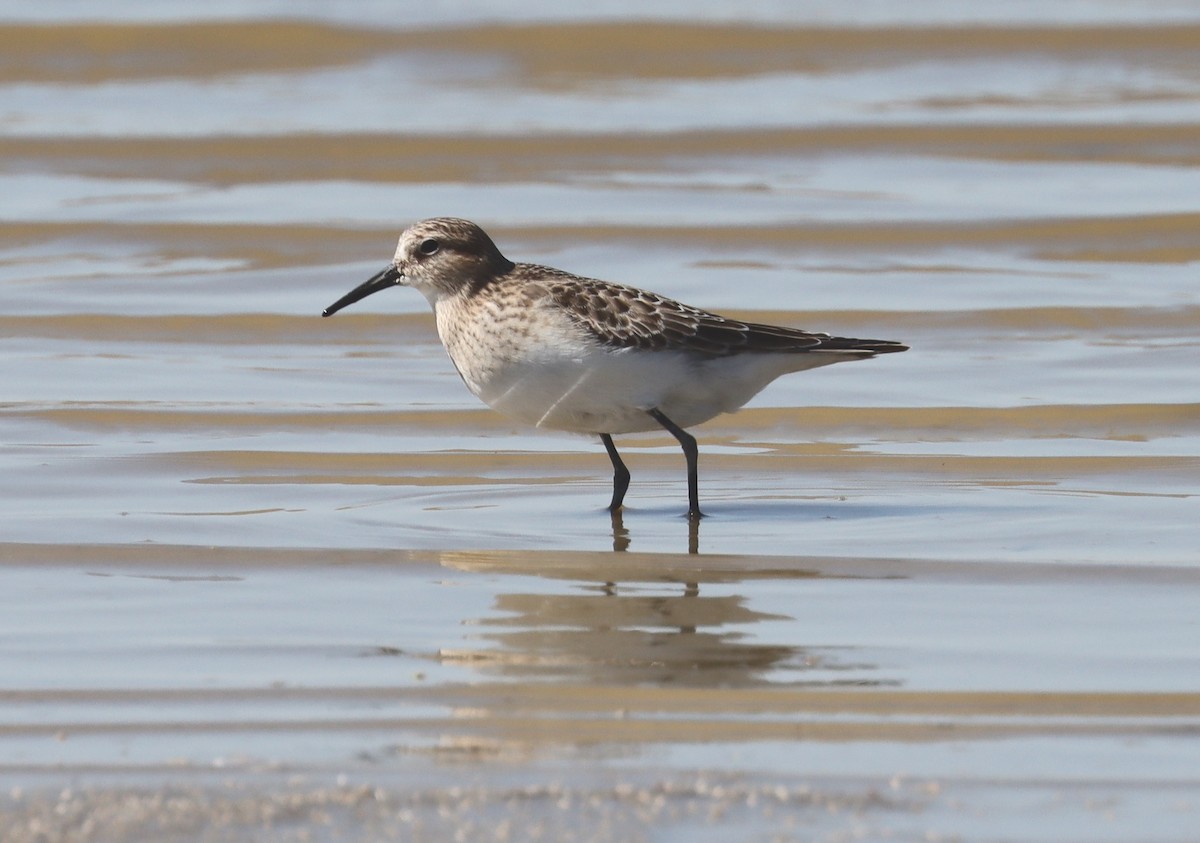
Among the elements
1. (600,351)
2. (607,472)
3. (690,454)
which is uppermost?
(600,351)

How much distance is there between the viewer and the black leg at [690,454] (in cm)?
747

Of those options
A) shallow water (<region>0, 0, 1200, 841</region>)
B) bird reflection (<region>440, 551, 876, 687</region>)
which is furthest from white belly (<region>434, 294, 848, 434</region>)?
bird reflection (<region>440, 551, 876, 687</region>)

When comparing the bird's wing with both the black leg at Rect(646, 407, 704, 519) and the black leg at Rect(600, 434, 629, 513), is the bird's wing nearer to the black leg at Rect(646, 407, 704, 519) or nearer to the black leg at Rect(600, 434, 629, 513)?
the black leg at Rect(646, 407, 704, 519)

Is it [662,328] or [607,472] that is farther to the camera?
[607,472]

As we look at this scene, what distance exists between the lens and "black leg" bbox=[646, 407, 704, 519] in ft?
24.5

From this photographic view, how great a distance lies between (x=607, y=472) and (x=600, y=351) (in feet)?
3.91

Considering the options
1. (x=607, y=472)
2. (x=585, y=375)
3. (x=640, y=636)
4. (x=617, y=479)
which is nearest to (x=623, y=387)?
(x=585, y=375)

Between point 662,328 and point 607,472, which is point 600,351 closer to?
point 662,328

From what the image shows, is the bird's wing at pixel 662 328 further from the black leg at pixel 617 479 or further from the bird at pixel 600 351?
the black leg at pixel 617 479

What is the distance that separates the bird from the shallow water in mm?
409

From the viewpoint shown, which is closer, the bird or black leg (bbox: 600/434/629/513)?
the bird

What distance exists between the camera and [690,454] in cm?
766

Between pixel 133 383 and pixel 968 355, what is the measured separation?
4.38 metres

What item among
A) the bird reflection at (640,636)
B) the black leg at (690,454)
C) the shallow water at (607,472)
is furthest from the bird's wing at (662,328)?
the bird reflection at (640,636)
